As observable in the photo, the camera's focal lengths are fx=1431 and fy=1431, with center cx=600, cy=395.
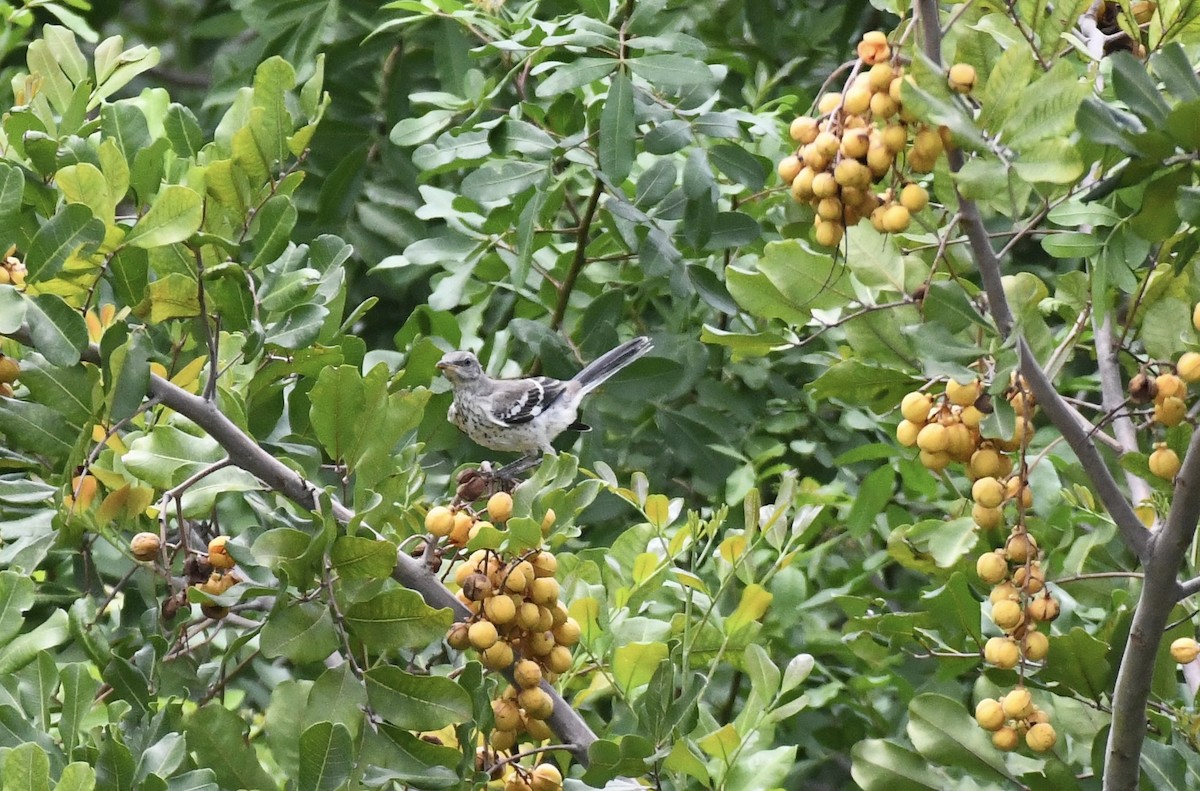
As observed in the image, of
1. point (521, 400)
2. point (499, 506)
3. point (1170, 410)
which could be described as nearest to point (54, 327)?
point (499, 506)

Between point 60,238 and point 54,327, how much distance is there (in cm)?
13

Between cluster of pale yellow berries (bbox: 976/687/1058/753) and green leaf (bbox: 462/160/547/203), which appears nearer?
cluster of pale yellow berries (bbox: 976/687/1058/753)

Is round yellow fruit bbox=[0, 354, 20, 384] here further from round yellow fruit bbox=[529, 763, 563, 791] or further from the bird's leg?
round yellow fruit bbox=[529, 763, 563, 791]

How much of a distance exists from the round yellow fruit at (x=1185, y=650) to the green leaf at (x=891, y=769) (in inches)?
16.2

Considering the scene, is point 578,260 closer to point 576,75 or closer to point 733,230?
point 733,230

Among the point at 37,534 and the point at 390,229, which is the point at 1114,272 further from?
the point at 390,229

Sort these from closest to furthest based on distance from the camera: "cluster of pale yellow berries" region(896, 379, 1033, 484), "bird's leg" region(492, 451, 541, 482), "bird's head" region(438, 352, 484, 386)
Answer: "cluster of pale yellow berries" region(896, 379, 1033, 484) → "bird's leg" region(492, 451, 541, 482) → "bird's head" region(438, 352, 484, 386)

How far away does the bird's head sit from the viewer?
3573 mm

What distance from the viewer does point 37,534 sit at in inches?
86.3

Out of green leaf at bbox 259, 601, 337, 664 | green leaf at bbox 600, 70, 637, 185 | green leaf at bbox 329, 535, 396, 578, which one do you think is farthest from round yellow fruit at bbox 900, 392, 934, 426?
green leaf at bbox 600, 70, 637, 185

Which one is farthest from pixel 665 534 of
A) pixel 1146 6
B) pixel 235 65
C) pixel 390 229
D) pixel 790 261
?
pixel 235 65

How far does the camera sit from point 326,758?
185 centimetres

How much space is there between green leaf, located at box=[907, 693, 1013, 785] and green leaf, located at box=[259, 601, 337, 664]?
3.05 ft

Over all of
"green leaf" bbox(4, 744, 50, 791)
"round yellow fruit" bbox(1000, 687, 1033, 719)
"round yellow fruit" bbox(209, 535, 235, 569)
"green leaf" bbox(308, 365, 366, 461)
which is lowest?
"round yellow fruit" bbox(1000, 687, 1033, 719)
